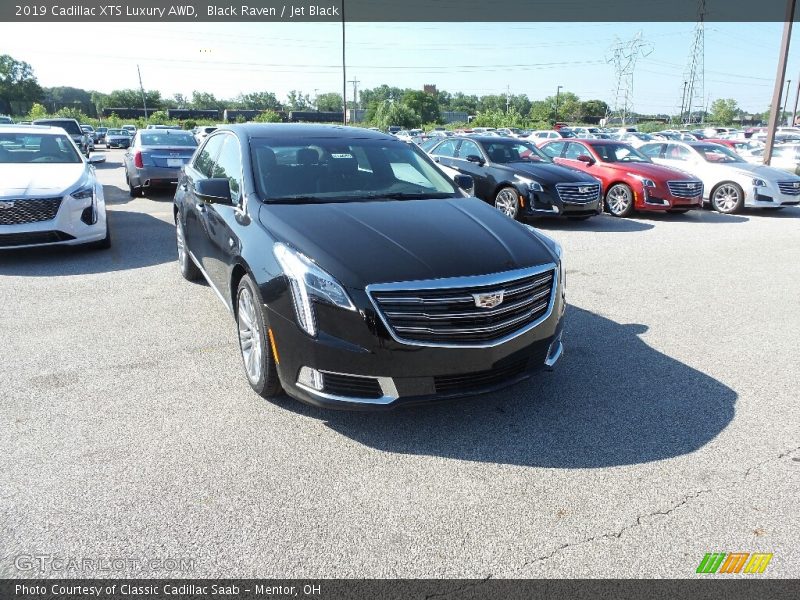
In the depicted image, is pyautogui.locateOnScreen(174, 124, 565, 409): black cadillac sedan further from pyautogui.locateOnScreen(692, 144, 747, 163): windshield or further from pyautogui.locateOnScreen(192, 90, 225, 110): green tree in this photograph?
pyautogui.locateOnScreen(192, 90, 225, 110): green tree

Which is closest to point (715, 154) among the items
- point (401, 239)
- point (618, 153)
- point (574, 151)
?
point (618, 153)

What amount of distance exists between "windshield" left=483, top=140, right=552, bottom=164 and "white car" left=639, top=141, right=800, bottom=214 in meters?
4.44

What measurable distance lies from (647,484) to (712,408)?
1.13 metres

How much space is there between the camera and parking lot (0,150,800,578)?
2424mm

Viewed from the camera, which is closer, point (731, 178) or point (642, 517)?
point (642, 517)

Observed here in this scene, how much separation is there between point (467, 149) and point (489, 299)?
9202 millimetres

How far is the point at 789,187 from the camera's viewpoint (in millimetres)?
12641

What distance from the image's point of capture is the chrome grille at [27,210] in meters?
6.53

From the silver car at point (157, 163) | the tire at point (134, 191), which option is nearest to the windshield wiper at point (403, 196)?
the silver car at point (157, 163)

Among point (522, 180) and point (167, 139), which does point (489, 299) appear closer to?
point (522, 180)

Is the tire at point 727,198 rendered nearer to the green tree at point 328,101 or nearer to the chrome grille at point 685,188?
the chrome grille at point 685,188

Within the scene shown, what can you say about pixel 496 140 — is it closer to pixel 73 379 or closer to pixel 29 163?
pixel 29 163

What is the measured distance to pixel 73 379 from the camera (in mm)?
3934

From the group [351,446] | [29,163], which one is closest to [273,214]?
[351,446]
